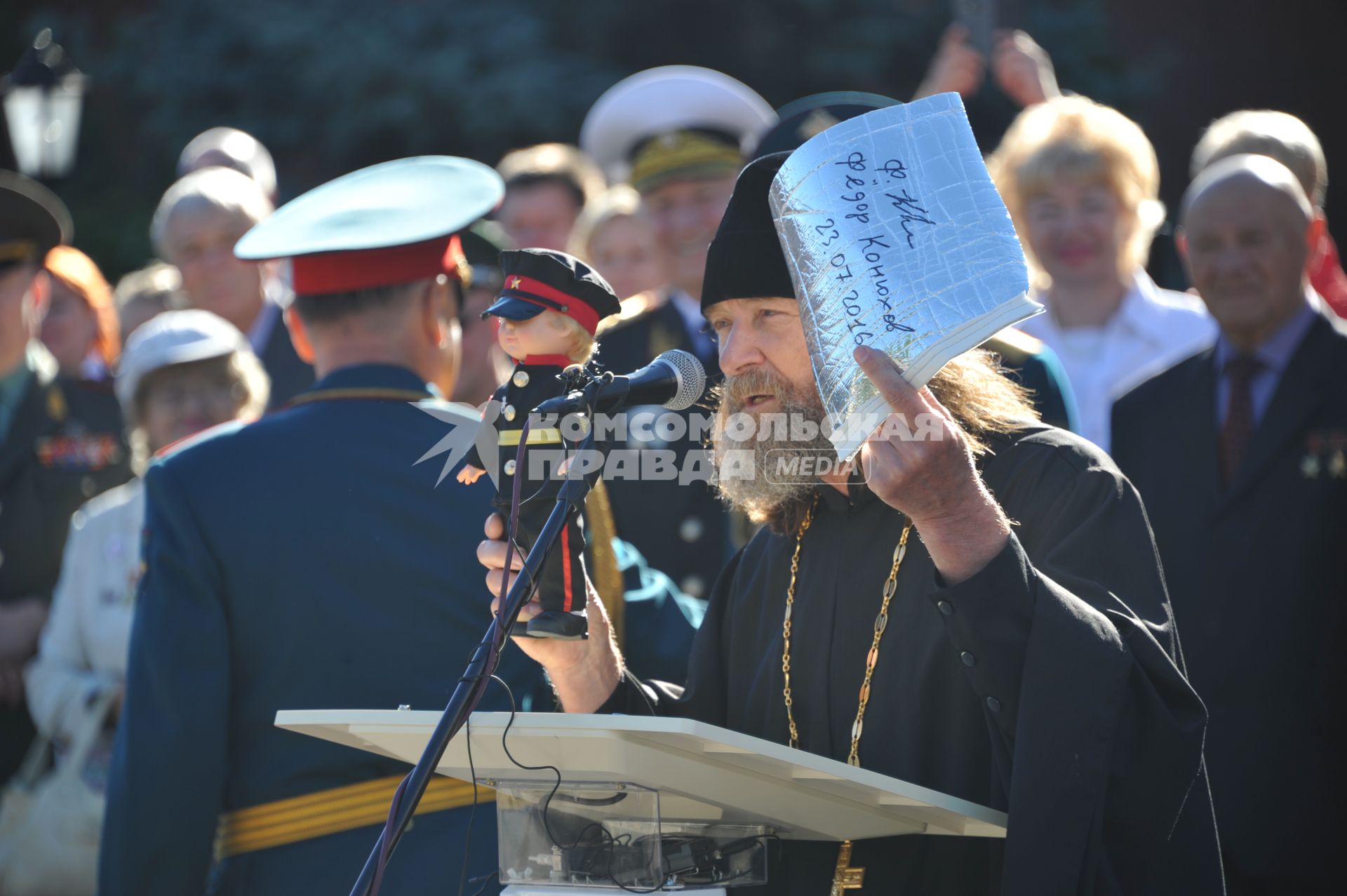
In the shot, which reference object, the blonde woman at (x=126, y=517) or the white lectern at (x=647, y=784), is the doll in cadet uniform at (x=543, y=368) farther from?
the blonde woman at (x=126, y=517)

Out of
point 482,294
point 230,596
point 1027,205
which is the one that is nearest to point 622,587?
point 230,596

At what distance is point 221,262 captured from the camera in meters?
6.58

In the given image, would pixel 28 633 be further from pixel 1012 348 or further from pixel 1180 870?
pixel 1180 870

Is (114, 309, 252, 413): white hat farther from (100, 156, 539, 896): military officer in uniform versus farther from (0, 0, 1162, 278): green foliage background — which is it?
(0, 0, 1162, 278): green foliage background

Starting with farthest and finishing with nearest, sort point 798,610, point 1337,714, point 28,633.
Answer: point 28,633 < point 1337,714 < point 798,610

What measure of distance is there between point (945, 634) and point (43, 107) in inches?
295

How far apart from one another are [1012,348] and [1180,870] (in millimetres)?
1629

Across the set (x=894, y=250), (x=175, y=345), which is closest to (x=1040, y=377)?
(x=894, y=250)

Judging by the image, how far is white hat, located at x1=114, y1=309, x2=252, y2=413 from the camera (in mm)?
5504

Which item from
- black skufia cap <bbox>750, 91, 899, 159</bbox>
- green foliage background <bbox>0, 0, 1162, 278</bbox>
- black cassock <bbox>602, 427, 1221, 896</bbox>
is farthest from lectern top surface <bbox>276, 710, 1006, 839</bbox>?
green foliage background <bbox>0, 0, 1162, 278</bbox>

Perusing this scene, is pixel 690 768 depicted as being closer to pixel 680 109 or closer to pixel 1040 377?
pixel 1040 377

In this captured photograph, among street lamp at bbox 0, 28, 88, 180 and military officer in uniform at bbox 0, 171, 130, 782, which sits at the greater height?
street lamp at bbox 0, 28, 88, 180

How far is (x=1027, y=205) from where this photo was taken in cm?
545

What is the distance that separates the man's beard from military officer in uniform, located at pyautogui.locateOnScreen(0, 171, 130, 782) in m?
4.14
